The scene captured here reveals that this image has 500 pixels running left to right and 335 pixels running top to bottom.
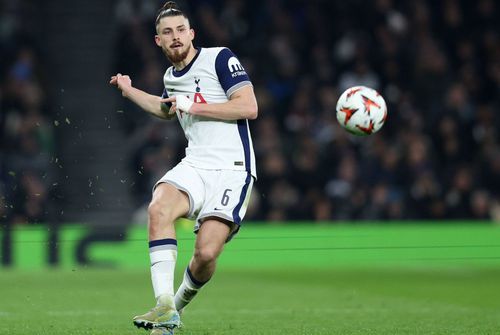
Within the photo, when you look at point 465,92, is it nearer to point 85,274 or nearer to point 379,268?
point 379,268

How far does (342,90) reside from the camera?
16906 millimetres

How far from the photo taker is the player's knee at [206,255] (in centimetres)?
707

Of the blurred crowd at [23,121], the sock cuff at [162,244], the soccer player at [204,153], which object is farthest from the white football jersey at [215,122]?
the blurred crowd at [23,121]

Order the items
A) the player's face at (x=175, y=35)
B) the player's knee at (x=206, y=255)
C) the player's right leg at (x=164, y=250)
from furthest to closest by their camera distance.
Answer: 1. the player's face at (x=175, y=35)
2. the player's knee at (x=206, y=255)
3. the player's right leg at (x=164, y=250)

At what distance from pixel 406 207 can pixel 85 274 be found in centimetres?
499

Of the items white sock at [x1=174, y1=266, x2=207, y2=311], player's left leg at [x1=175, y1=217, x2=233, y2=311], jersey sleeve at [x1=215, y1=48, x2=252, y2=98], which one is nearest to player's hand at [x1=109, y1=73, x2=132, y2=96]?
jersey sleeve at [x1=215, y1=48, x2=252, y2=98]


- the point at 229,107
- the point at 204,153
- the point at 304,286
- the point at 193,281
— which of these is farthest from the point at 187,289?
the point at 304,286

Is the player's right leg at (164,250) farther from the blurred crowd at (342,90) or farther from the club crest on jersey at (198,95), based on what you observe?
the blurred crowd at (342,90)

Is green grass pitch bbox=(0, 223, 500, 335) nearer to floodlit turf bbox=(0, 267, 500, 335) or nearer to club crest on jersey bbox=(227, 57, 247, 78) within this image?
floodlit turf bbox=(0, 267, 500, 335)

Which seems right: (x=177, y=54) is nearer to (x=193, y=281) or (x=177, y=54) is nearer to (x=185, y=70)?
(x=185, y=70)

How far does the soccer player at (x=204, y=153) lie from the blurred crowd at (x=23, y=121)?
6689 millimetres

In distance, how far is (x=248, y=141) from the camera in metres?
7.46

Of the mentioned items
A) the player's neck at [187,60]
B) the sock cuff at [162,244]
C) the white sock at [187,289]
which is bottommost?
the white sock at [187,289]

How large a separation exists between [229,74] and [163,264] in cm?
141
